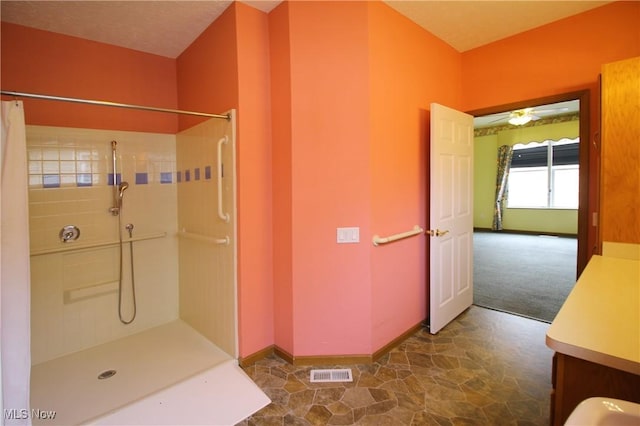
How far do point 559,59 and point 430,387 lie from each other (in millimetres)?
2889

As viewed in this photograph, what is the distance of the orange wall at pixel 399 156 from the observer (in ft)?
7.47

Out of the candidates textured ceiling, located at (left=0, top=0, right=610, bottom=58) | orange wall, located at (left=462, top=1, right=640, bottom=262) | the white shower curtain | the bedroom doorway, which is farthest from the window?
the white shower curtain

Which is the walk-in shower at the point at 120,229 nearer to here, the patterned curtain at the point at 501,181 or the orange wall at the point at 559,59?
the orange wall at the point at 559,59

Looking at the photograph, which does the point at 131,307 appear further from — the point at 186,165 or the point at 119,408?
the point at 186,165

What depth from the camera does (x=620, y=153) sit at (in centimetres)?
188

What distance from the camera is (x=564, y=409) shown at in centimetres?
110

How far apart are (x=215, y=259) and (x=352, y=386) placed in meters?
1.42

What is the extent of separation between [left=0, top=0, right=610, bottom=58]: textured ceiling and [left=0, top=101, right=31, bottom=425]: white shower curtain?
1.24m

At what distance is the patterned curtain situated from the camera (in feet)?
26.0

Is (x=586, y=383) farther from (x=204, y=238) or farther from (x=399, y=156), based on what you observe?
(x=204, y=238)

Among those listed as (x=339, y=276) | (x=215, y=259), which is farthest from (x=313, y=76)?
(x=215, y=259)

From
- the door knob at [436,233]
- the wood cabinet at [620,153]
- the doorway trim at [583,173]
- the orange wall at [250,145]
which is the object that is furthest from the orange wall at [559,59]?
the orange wall at [250,145]

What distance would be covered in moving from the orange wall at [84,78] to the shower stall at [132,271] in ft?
0.48

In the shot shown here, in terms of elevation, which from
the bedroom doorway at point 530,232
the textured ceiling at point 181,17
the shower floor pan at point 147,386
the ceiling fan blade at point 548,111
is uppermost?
the ceiling fan blade at point 548,111
